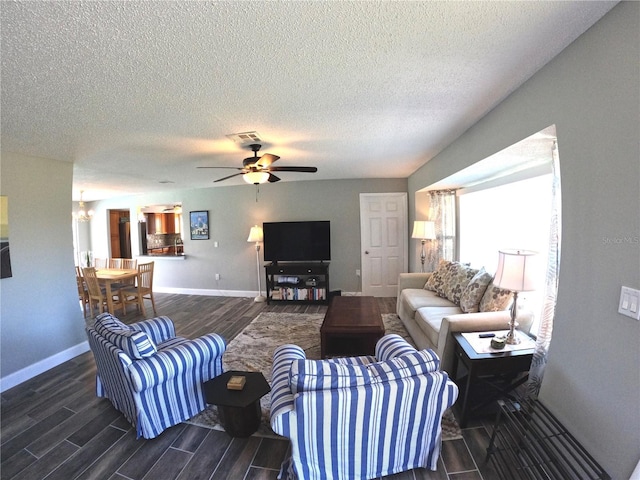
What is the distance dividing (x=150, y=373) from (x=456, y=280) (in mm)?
3161

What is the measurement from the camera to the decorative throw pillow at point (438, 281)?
3.52 metres

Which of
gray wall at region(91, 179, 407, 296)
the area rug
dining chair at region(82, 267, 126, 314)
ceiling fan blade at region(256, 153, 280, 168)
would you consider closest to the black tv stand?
gray wall at region(91, 179, 407, 296)

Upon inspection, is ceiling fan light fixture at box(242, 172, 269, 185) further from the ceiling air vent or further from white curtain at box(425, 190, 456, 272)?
white curtain at box(425, 190, 456, 272)

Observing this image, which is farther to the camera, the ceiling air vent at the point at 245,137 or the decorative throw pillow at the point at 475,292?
the decorative throw pillow at the point at 475,292

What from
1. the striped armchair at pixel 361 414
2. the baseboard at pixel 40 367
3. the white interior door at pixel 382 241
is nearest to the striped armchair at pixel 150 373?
the striped armchair at pixel 361 414

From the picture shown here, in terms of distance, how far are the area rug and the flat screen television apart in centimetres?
120

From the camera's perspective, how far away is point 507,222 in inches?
120

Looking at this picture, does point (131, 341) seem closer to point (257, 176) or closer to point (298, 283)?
point (257, 176)

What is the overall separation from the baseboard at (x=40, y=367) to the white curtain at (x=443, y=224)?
5.10 m

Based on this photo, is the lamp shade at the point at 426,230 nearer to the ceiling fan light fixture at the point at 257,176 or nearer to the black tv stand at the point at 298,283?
the black tv stand at the point at 298,283

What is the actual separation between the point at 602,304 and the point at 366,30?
172 centimetres

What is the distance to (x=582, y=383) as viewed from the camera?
140cm

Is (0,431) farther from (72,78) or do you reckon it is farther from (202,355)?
(72,78)

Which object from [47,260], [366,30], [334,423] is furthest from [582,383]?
[47,260]
